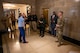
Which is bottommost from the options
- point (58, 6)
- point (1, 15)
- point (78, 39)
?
point (78, 39)

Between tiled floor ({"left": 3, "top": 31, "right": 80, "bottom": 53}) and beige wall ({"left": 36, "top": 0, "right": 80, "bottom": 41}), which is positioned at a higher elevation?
beige wall ({"left": 36, "top": 0, "right": 80, "bottom": 41})

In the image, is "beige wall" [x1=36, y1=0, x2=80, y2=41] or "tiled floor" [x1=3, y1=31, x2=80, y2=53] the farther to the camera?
"beige wall" [x1=36, y1=0, x2=80, y2=41]

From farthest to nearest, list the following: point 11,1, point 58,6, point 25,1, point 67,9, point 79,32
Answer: point 25,1
point 11,1
point 58,6
point 67,9
point 79,32

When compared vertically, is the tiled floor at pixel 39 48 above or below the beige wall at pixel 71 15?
below

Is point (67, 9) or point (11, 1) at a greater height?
point (11, 1)

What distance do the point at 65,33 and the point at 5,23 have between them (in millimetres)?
4644

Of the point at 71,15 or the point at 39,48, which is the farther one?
the point at 71,15

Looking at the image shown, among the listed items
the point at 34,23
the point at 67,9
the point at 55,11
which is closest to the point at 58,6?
the point at 55,11

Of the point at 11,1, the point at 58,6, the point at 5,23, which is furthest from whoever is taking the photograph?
the point at 11,1

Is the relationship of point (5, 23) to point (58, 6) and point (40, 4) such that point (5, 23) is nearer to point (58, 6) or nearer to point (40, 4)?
point (40, 4)

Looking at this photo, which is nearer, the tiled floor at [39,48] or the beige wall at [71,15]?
the tiled floor at [39,48]

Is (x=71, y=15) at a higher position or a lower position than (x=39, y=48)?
higher

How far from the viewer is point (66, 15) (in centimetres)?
664

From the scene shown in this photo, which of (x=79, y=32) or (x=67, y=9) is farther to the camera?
(x=67, y=9)
